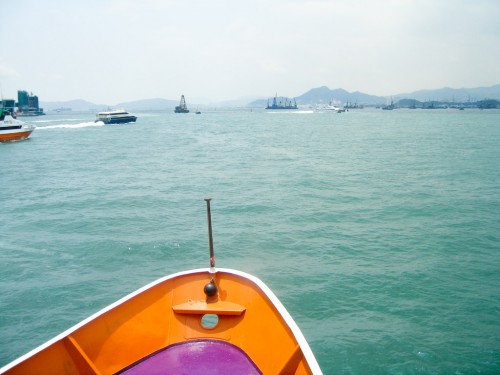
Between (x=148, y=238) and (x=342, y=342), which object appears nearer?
(x=342, y=342)

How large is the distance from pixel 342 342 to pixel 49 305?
1034 centimetres

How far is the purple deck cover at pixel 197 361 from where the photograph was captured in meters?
6.99

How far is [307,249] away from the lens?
18391mm

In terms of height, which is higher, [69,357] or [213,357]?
[69,357]

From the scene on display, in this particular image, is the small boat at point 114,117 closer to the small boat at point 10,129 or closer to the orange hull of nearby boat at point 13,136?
the orange hull of nearby boat at point 13,136

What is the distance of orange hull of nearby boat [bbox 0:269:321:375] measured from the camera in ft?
21.5

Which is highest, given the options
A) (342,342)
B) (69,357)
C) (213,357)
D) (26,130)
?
(26,130)

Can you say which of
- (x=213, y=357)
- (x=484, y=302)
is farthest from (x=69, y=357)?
(x=484, y=302)

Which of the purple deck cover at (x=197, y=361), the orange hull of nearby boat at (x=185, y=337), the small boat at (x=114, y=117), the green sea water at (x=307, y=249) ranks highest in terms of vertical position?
the small boat at (x=114, y=117)

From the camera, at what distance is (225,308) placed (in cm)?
797

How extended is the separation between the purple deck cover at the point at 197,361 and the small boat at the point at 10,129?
254ft

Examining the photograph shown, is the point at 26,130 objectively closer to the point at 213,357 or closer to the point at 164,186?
the point at 164,186

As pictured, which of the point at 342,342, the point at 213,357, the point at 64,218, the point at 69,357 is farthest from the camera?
the point at 64,218

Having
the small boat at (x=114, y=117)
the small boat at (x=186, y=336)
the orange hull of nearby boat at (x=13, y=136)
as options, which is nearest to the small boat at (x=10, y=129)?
the orange hull of nearby boat at (x=13, y=136)
